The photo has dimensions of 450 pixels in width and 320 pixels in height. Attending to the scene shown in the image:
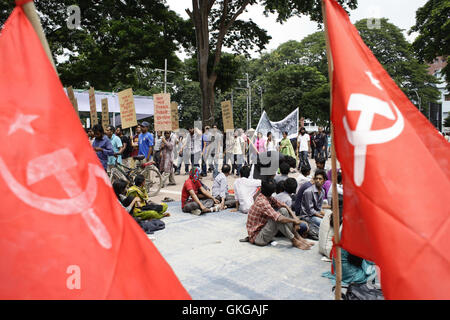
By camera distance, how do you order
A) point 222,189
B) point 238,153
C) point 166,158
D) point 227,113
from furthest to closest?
point 238,153
point 166,158
point 227,113
point 222,189

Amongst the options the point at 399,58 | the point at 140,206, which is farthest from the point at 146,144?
the point at 399,58

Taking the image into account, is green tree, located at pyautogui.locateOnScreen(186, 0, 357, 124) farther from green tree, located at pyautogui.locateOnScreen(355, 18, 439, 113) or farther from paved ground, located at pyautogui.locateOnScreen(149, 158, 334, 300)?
green tree, located at pyautogui.locateOnScreen(355, 18, 439, 113)

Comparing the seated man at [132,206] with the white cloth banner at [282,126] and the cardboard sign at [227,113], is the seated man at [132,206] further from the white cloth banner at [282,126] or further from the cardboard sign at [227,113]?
the white cloth banner at [282,126]

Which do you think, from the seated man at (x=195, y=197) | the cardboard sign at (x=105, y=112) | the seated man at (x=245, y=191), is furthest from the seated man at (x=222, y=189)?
the cardboard sign at (x=105, y=112)

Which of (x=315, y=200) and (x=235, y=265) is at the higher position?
(x=315, y=200)

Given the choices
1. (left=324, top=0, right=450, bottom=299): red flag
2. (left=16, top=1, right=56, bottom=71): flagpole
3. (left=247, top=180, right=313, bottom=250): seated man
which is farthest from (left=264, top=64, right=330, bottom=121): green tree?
(left=16, top=1, right=56, bottom=71): flagpole

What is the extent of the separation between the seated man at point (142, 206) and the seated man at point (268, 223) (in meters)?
1.87

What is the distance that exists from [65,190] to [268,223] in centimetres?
353

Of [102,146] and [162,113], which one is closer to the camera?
[102,146]

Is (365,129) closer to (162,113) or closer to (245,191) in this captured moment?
(245,191)

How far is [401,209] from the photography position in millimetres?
1809

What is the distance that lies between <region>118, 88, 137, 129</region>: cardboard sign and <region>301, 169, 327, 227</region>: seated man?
5.18 meters

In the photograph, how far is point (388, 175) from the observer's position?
6.22ft

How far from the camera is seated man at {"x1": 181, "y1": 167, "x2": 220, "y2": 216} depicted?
265 inches
